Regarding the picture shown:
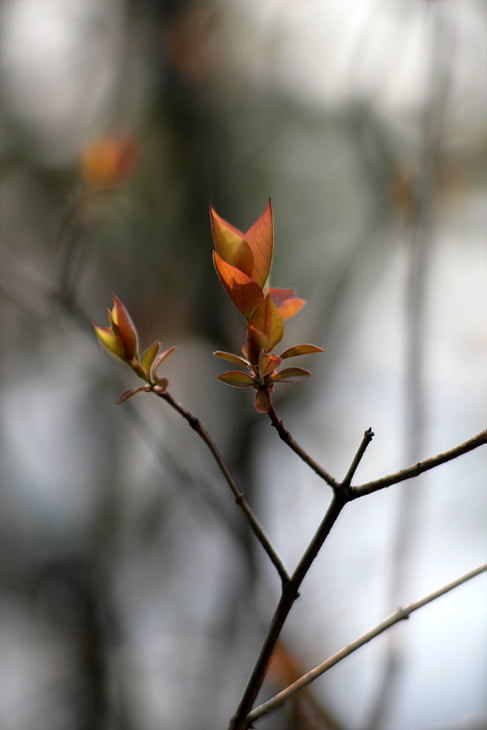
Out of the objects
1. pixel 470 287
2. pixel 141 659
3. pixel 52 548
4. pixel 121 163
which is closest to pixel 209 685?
pixel 141 659

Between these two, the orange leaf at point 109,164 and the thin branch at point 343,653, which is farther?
the orange leaf at point 109,164

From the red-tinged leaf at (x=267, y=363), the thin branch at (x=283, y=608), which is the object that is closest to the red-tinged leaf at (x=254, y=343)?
the red-tinged leaf at (x=267, y=363)

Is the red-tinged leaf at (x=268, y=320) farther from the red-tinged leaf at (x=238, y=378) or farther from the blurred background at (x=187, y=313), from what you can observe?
the blurred background at (x=187, y=313)

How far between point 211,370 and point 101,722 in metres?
1.44

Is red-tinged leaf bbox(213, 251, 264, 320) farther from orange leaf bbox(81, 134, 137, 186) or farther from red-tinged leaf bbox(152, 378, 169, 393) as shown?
orange leaf bbox(81, 134, 137, 186)

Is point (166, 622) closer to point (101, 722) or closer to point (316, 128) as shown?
point (101, 722)

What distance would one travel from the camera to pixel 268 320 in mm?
470

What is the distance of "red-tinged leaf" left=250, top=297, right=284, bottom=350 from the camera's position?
0.47m

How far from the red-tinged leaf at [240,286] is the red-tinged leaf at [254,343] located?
0.7 inches

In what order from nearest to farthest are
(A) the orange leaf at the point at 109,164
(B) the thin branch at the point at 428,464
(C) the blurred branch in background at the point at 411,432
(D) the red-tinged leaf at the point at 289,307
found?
(B) the thin branch at the point at 428,464 < (D) the red-tinged leaf at the point at 289,307 < (C) the blurred branch in background at the point at 411,432 < (A) the orange leaf at the point at 109,164

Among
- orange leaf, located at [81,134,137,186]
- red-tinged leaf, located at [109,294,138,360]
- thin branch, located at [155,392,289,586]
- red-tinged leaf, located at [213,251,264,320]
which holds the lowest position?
thin branch, located at [155,392,289,586]

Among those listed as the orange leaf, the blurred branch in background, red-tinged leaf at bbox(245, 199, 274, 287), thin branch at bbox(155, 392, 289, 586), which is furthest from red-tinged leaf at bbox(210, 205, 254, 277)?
the orange leaf

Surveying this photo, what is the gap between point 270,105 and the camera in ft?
10.4

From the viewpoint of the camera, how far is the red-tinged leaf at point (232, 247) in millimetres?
478
